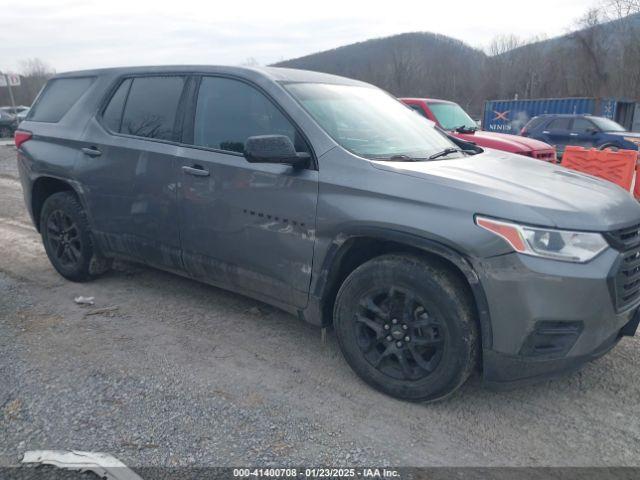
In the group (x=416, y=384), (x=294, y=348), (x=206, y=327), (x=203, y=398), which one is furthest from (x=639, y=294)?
(x=206, y=327)

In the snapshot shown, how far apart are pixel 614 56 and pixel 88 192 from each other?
149ft

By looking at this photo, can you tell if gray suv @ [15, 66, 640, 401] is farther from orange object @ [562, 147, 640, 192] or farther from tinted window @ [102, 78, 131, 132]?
orange object @ [562, 147, 640, 192]

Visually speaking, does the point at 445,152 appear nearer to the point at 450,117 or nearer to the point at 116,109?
the point at 116,109

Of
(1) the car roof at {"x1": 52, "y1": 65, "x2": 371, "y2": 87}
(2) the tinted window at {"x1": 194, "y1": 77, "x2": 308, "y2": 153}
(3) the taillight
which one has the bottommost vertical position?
(3) the taillight

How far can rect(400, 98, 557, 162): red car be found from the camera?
7.93 meters

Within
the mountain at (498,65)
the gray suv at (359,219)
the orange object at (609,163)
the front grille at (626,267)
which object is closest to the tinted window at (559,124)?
the orange object at (609,163)

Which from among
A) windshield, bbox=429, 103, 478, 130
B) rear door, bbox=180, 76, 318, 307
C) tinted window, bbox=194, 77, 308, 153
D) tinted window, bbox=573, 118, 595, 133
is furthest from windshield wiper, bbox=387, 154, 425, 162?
tinted window, bbox=573, 118, 595, 133

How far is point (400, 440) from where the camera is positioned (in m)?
2.60

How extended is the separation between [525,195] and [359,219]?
857 mm

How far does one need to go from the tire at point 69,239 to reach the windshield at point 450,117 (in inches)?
263

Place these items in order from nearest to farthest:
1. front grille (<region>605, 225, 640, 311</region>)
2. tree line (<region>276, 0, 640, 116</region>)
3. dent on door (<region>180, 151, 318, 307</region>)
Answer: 1. front grille (<region>605, 225, 640, 311</region>)
2. dent on door (<region>180, 151, 318, 307</region>)
3. tree line (<region>276, 0, 640, 116</region>)

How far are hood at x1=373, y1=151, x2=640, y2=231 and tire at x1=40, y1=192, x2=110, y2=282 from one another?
2.87m

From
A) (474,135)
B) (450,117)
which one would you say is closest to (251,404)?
(474,135)

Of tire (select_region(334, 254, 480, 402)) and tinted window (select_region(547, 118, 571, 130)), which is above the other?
tinted window (select_region(547, 118, 571, 130))
